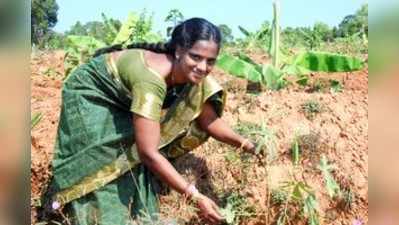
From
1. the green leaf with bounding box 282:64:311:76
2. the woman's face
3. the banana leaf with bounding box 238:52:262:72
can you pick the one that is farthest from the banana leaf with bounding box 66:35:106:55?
the woman's face

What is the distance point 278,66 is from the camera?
2.97 meters

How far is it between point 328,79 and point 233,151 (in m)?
1.13

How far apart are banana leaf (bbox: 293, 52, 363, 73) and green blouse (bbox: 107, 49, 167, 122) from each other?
1.17 m

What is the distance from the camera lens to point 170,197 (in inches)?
79.2

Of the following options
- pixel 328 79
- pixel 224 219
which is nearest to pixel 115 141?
pixel 224 219

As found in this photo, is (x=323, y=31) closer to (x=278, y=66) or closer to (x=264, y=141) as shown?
(x=278, y=66)

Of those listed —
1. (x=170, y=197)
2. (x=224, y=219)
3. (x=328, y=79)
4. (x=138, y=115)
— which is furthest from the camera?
(x=328, y=79)

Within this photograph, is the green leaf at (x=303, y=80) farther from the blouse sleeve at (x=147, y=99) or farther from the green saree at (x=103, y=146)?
the blouse sleeve at (x=147, y=99)

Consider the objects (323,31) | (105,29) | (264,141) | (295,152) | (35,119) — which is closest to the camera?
(264,141)

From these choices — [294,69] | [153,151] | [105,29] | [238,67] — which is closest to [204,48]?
[153,151]

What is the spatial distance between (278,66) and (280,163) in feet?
3.14

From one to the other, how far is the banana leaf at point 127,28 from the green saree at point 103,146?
47.0 inches
